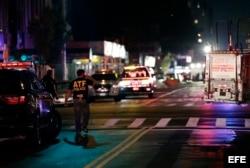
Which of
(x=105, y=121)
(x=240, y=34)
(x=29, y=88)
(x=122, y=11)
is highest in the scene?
(x=122, y=11)

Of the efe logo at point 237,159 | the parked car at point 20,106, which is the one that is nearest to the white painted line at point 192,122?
the parked car at point 20,106

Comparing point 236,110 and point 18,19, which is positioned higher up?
point 18,19

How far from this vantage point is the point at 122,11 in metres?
76.6

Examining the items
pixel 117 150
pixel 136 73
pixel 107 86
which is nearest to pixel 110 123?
pixel 117 150

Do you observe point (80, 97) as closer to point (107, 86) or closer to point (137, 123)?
point (137, 123)

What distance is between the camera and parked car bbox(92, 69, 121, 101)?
109 ft

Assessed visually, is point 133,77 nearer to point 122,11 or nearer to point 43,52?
point 43,52

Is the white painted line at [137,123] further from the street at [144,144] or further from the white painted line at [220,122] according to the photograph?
the white painted line at [220,122]

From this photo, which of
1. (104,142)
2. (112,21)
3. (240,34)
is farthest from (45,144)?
(112,21)

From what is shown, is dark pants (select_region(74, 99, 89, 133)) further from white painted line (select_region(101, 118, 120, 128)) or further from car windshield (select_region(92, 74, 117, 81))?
car windshield (select_region(92, 74, 117, 81))

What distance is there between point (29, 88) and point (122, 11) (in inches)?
2481

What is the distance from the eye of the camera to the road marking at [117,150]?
38.1ft

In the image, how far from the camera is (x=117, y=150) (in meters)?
13.4

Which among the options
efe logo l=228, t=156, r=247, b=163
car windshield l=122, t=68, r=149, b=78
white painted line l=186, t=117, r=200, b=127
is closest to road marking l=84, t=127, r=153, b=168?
white painted line l=186, t=117, r=200, b=127
